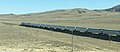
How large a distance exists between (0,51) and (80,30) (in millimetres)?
28729

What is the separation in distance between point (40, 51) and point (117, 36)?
14.0 m

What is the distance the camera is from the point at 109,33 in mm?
45031

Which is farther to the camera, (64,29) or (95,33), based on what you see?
(64,29)

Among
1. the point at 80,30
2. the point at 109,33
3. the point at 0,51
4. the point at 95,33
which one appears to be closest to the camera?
the point at 0,51

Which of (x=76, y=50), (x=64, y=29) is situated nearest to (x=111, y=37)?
(x=76, y=50)

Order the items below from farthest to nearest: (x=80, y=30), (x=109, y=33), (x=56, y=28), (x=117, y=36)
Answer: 1. (x=56, y=28)
2. (x=80, y=30)
3. (x=109, y=33)
4. (x=117, y=36)

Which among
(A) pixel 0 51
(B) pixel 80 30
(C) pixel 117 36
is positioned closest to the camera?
(A) pixel 0 51

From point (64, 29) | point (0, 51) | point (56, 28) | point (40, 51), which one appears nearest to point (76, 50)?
point (40, 51)

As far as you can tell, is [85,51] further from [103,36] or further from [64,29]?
[64,29]

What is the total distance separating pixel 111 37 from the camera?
4272 centimetres

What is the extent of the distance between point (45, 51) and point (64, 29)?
36563 mm

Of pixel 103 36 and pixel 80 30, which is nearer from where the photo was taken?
pixel 103 36

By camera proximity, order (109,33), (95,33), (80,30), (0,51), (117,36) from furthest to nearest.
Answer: (80,30) → (95,33) → (109,33) → (117,36) → (0,51)

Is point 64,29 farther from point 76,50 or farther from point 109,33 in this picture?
point 76,50
